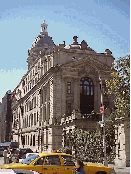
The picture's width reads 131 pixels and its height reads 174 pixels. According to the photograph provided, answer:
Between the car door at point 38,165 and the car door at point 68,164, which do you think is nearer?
the car door at point 38,165

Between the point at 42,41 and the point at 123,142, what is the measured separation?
293 feet

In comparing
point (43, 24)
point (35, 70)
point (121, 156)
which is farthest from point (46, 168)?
point (43, 24)

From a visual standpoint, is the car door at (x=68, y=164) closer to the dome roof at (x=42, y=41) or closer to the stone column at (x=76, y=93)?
the stone column at (x=76, y=93)

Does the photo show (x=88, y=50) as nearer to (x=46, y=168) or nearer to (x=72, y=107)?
(x=72, y=107)

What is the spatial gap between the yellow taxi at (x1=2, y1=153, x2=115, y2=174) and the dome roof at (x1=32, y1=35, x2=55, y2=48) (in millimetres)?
97799

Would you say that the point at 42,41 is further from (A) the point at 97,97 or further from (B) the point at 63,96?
(B) the point at 63,96

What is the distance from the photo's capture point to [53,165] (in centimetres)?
1505

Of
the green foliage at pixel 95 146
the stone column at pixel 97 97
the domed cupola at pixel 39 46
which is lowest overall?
the green foliage at pixel 95 146

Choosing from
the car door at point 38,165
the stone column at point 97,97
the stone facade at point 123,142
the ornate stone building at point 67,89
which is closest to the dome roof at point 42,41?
the ornate stone building at point 67,89

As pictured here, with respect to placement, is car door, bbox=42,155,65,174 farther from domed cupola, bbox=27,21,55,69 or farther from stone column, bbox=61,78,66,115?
domed cupola, bbox=27,21,55,69

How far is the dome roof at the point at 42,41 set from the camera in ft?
366

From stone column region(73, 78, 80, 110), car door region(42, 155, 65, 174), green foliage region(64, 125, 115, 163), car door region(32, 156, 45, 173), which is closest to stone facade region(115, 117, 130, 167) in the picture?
green foliage region(64, 125, 115, 163)

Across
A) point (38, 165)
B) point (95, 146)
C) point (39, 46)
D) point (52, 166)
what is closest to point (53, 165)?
point (52, 166)

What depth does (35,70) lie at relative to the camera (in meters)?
72.7
